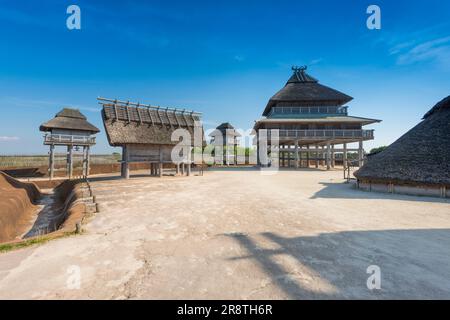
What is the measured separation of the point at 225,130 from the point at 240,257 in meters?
43.6

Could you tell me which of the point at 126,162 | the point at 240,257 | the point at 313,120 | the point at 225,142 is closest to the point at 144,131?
the point at 126,162

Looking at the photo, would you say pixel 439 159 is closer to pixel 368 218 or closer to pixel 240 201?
pixel 368 218

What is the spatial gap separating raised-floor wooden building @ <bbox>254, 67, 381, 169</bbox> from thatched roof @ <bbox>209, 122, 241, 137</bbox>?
15024 millimetres

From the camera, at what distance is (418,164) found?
33.2ft

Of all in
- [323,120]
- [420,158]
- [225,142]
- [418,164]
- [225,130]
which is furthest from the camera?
[225,130]

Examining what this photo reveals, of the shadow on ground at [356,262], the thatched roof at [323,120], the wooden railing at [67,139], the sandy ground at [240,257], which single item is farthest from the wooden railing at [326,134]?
the wooden railing at [67,139]

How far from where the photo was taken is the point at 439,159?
32.5ft

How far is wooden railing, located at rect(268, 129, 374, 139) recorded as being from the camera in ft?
80.0

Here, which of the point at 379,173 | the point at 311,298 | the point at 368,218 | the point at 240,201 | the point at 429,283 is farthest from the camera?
the point at 379,173

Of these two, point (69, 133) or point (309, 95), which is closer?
point (69, 133)

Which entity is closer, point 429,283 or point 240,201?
point 429,283

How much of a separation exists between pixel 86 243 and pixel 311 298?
476cm

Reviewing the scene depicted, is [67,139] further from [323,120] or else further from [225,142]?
[323,120]
